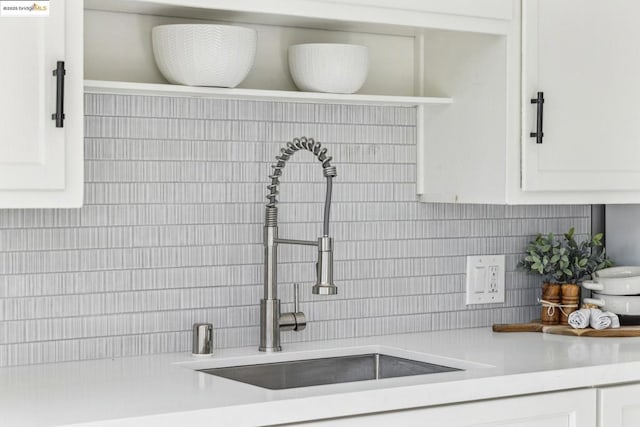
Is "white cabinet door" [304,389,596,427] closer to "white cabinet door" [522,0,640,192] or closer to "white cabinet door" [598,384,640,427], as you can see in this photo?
"white cabinet door" [598,384,640,427]

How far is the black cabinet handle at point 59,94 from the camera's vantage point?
1.96m

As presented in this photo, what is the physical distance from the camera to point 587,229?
3.04 meters

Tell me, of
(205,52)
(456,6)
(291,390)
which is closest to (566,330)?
(456,6)

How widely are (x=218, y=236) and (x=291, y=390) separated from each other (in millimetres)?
598

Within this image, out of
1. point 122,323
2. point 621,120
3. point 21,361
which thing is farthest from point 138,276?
point 621,120

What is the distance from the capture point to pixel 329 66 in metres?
2.42

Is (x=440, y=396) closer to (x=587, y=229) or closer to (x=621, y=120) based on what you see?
(x=621, y=120)

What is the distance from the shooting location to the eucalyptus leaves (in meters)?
2.82

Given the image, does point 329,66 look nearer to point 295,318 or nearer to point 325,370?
point 295,318

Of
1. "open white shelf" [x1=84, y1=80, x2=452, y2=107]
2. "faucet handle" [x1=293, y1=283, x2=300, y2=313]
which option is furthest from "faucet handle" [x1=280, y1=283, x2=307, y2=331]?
"open white shelf" [x1=84, y1=80, x2=452, y2=107]

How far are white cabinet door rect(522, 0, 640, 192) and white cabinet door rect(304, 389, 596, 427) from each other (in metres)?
0.54

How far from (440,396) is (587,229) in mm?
1178

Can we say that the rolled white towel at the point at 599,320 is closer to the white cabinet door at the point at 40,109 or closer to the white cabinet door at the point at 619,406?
the white cabinet door at the point at 619,406

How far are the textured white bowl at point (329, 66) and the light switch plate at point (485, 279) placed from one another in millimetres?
648
